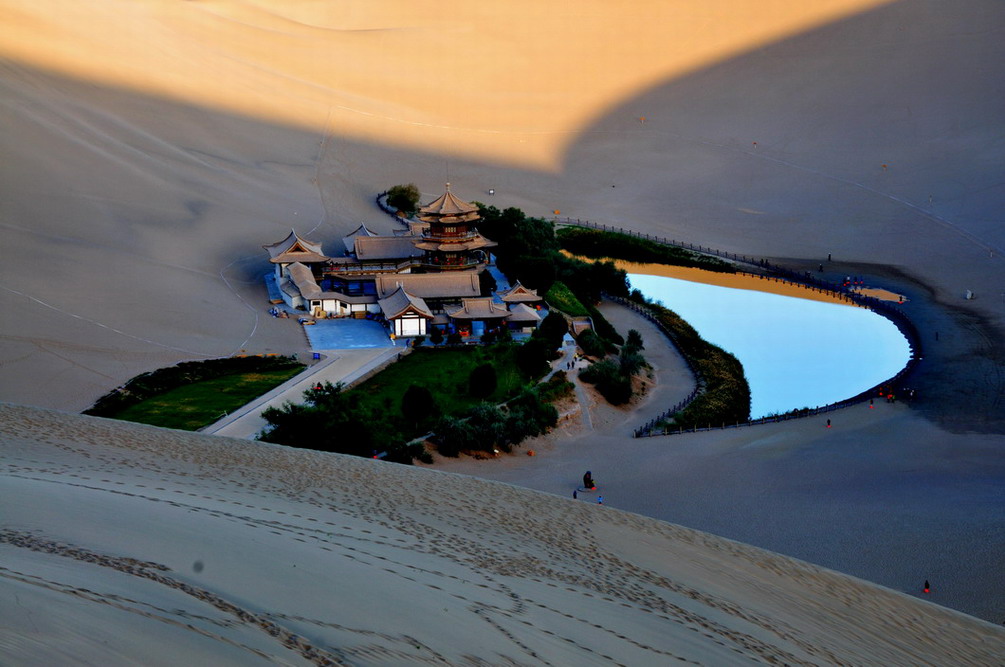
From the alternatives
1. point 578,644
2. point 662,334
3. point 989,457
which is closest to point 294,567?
point 578,644

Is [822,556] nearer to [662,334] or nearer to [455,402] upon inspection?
[455,402]

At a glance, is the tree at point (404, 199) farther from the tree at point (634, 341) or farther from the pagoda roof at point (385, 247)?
the tree at point (634, 341)

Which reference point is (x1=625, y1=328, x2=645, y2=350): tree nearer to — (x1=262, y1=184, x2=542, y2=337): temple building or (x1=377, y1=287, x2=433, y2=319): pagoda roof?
(x1=262, y1=184, x2=542, y2=337): temple building

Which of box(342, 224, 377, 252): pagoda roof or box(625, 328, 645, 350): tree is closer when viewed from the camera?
box(625, 328, 645, 350): tree

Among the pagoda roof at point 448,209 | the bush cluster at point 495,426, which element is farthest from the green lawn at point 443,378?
the pagoda roof at point 448,209

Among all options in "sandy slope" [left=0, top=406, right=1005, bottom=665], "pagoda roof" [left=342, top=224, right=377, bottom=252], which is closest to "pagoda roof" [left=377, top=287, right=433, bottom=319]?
"pagoda roof" [left=342, top=224, right=377, bottom=252]

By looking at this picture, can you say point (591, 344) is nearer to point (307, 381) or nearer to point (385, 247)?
point (385, 247)

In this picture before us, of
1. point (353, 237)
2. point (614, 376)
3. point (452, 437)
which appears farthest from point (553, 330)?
point (353, 237)
